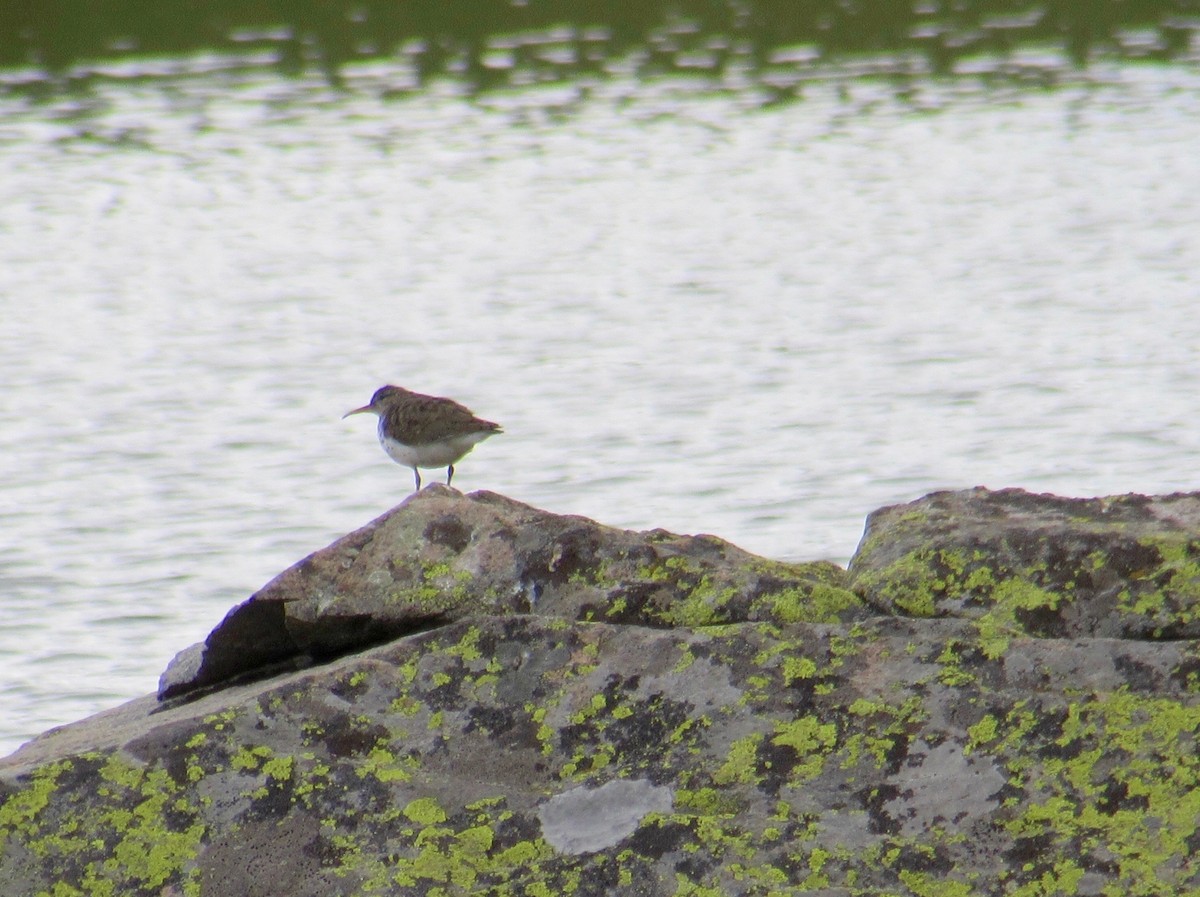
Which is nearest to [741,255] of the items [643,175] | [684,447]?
[643,175]

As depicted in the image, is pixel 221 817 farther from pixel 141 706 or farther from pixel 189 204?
pixel 189 204

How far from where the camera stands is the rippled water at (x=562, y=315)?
13500 mm

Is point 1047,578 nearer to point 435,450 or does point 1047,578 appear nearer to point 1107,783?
point 1107,783

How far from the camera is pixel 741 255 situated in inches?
931

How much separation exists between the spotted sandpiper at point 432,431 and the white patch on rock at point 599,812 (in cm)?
589

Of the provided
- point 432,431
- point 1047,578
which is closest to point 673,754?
point 1047,578

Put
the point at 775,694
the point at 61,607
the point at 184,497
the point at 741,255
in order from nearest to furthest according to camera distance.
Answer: the point at 775,694 < the point at 61,607 < the point at 184,497 < the point at 741,255

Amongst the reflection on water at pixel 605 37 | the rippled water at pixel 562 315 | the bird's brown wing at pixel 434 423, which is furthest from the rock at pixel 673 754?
the reflection on water at pixel 605 37

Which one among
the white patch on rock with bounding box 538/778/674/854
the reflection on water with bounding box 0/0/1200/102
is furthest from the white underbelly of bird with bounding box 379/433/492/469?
the reflection on water with bounding box 0/0/1200/102

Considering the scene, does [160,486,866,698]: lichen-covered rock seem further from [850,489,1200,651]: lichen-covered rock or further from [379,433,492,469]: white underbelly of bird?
[379,433,492,469]: white underbelly of bird

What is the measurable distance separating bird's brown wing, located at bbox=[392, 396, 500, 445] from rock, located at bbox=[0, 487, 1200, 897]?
505 cm

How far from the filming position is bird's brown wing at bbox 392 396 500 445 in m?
10.3

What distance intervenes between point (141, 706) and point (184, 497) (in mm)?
8815

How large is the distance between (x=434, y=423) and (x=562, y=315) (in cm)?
1054
